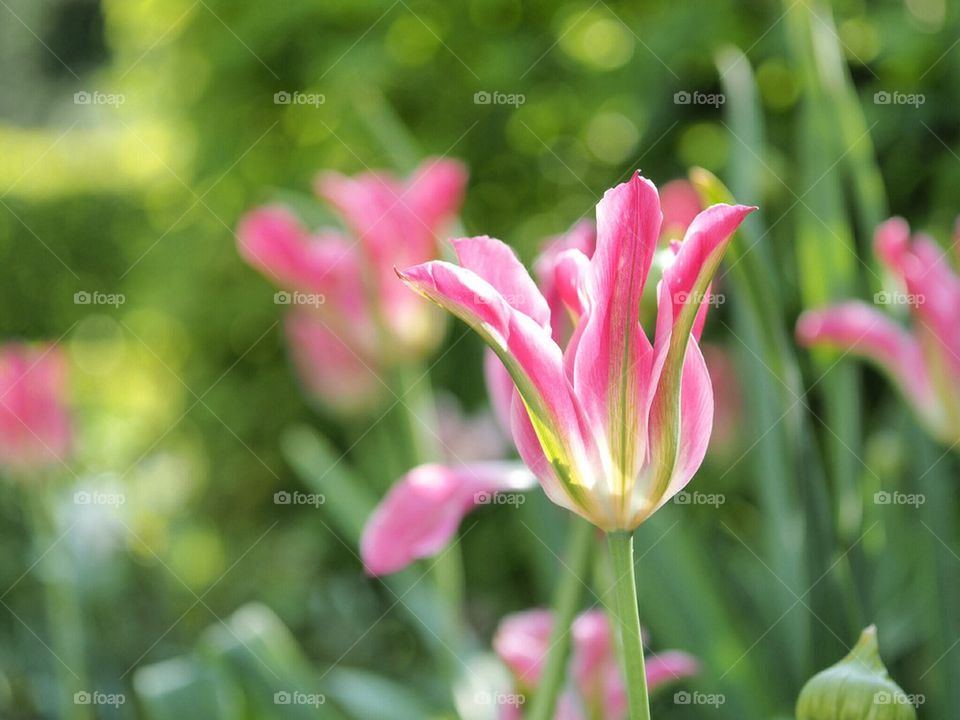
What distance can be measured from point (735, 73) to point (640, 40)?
28.8 inches

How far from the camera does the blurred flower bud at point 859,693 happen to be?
Answer: 52 cm

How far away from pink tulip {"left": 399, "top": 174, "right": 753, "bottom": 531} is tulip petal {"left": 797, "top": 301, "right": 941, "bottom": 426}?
0.29 meters

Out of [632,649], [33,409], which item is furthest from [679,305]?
[33,409]

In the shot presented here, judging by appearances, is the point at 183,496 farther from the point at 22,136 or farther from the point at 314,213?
the point at 22,136

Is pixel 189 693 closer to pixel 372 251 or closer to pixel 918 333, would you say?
pixel 372 251

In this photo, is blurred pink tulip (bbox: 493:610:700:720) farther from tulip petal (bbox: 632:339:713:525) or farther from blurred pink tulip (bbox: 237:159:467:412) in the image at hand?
blurred pink tulip (bbox: 237:159:467:412)

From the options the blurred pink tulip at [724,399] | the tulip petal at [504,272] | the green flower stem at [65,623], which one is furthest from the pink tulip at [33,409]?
the tulip petal at [504,272]

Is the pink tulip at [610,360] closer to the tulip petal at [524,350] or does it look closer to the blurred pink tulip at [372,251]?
the tulip petal at [524,350]

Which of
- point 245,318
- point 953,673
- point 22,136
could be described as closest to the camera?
point 953,673

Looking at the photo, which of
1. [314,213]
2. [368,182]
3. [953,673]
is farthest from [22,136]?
[953,673]

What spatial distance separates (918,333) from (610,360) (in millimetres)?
395

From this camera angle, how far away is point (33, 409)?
159cm

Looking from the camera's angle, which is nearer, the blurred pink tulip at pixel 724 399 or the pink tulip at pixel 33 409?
the blurred pink tulip at pixel 724 399

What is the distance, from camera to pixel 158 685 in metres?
1.00
